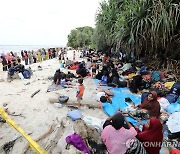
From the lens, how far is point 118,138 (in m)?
3.01

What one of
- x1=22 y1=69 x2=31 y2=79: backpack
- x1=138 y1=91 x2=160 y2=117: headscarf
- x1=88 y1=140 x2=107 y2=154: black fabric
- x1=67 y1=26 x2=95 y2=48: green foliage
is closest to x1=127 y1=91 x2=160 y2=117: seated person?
x1=138 y1=91 x2=160 y2=117: headscarf

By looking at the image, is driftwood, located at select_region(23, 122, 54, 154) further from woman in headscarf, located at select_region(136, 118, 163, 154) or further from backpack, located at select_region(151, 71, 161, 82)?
backpack, located at select_region(151, 71, 161, 82)

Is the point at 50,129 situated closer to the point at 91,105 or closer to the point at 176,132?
the point at 91,105

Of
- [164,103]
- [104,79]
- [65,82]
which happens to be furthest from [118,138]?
[65,82]

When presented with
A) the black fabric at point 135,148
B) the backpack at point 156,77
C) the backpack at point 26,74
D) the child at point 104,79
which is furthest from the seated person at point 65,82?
the black fabric at point 135,148

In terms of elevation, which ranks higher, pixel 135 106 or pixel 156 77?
pixel 156 77

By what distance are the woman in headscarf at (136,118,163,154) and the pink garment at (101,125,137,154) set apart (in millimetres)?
270

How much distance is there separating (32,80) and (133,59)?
707cm

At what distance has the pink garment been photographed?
2984 mm

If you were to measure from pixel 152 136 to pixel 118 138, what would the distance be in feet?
1.93

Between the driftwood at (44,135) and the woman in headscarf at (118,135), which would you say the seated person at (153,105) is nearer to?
the woman in headscarf at (118,135)

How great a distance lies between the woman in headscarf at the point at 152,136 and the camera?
3151 millimetres

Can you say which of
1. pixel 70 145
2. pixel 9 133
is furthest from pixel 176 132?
pixel 9 133

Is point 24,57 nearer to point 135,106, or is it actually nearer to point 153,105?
point 135,106
